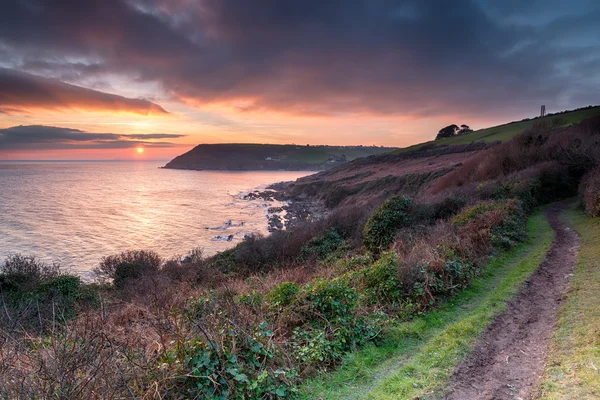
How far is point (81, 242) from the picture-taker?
32.4 meters

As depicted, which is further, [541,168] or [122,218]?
[122,218]

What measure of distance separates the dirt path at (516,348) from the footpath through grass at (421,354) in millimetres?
206

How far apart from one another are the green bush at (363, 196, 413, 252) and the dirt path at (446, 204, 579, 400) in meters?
7.71

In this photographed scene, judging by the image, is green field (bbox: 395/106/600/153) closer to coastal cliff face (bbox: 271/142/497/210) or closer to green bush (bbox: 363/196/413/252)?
coastal cliff face (bbox: 271/142/497/210)

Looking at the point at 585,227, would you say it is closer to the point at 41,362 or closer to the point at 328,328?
the point at 328,328

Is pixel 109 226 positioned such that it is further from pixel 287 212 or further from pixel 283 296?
pixel 283 296

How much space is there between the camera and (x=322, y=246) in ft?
68.6

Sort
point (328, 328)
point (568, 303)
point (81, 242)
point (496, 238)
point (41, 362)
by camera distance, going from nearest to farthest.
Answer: point (41, 362) → point (328, 328) → point (568, 303) → point (496, 238) → point (81, 242)

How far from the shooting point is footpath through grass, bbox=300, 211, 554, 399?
4.91 m

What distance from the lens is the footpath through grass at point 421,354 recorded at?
4.91 metres

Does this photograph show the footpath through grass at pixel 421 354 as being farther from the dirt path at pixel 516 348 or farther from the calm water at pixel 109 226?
the calm water at pixel 109 226

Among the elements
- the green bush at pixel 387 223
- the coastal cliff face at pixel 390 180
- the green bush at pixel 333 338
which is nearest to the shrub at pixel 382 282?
the green bush at pixel 333 338

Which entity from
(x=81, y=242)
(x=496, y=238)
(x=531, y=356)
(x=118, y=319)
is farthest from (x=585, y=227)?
(x=81, y=242)

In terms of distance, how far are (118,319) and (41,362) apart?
4603mm
